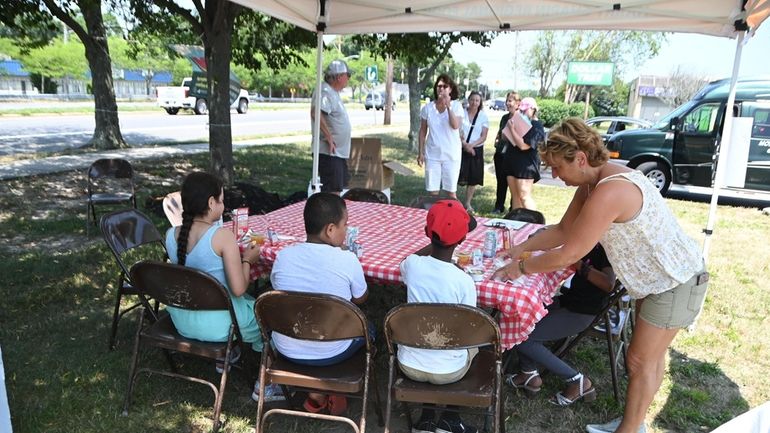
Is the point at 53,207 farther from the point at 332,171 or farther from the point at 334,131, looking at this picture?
the point at 334,131

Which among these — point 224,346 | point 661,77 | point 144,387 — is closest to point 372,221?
point 224,346

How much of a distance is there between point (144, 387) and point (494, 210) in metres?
5.69

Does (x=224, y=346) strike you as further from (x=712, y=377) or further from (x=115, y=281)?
(x=712, y=377)

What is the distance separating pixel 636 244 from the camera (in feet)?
7.71

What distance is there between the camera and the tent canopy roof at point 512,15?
4230mm

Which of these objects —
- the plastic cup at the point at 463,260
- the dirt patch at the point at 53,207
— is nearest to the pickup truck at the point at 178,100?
the dirt patch at the point at 53,207

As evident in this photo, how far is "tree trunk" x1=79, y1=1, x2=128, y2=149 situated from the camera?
420 inches

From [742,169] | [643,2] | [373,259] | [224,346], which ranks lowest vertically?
[224,346]

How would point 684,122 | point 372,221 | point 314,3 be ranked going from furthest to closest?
point 684,122 < point 314,3 < point 372,221

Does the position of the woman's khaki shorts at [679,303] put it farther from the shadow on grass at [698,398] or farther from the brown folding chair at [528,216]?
the brown folding chair at [528,216]

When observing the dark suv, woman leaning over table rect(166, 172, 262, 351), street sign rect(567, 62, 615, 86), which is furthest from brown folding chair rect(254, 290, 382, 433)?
street sign rect(567, 62, 615, 86)

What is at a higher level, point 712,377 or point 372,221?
point 372,221

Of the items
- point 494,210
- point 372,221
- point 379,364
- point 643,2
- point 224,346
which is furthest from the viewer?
point 494,210

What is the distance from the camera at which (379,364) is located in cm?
350
